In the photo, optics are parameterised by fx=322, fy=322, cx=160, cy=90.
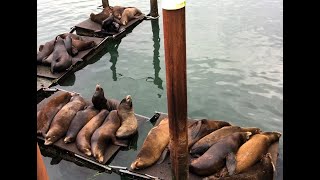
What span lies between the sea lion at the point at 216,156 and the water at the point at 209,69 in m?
0.92

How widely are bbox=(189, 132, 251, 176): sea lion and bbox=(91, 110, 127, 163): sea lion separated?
5.26ft

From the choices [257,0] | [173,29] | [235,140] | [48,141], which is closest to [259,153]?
[235,140]

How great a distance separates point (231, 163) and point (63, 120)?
3.39m

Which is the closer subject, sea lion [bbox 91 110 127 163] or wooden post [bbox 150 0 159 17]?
sea lion [bbox 91 110 127 163]

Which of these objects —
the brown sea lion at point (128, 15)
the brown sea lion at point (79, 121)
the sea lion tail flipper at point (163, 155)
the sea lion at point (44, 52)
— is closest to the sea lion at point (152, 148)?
the sea lion tail flipper at point (163, 155)

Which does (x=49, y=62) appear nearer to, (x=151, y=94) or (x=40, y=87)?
(x=40, y=87)

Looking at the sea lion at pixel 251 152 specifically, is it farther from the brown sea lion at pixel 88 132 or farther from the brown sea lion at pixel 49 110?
the brown sea lion at pixel 49 110

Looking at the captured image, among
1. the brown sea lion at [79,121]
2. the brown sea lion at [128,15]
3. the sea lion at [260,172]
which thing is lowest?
the sea lion at [260,172]

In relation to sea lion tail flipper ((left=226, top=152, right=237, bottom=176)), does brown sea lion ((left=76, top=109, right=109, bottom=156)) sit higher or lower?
higher

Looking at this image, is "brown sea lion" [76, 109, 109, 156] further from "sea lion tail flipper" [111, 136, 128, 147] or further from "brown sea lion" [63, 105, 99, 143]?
"sea lion tail flipper" [111, 136, 128, 147]

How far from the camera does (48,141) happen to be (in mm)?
6055

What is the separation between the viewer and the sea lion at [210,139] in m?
5.60

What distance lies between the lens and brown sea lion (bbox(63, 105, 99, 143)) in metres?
6.13

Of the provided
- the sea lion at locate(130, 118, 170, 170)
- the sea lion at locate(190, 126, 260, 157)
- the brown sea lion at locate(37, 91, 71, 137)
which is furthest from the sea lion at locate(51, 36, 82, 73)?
the sea lion at locate(190, 126, 260, 157)
